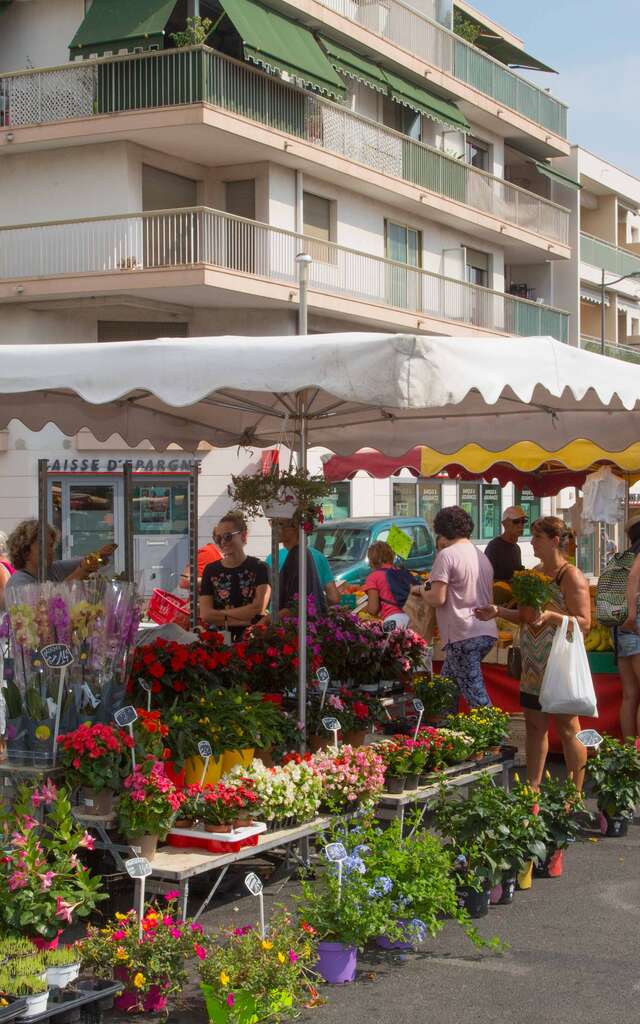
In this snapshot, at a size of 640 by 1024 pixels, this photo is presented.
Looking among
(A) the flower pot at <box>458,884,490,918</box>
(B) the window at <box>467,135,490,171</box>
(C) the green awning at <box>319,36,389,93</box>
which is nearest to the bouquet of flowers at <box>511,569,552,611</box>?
(A) the flower pot at <box>458,884,490,918</box>

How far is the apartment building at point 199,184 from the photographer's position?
21.3 metres

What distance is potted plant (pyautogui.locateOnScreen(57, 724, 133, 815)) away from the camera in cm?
472

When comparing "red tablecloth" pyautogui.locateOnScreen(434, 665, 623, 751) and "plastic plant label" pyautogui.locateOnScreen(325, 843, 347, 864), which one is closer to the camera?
"plastic plant label" pyautogui.locateOnScreen(325, 843, 347, 864)

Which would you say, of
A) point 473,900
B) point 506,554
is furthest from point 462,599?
point 506,554

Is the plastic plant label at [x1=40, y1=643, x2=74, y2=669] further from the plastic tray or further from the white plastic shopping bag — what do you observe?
the white plastic shopping bag

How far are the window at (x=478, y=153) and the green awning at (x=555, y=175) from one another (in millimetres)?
2051

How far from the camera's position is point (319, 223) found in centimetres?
2508

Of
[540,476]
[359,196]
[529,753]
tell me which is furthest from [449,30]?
[529,753]

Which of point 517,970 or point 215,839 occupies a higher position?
point 215,839

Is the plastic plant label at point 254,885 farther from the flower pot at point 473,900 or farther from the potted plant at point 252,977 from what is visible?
the flower pot at point 473,900

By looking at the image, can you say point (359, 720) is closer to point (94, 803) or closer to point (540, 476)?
point (94, 803)

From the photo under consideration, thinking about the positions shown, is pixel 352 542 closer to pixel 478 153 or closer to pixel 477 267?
pixel 477 267

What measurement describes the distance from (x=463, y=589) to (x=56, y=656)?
323 cm

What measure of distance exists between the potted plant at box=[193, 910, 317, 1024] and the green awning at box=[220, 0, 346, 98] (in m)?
19.7
